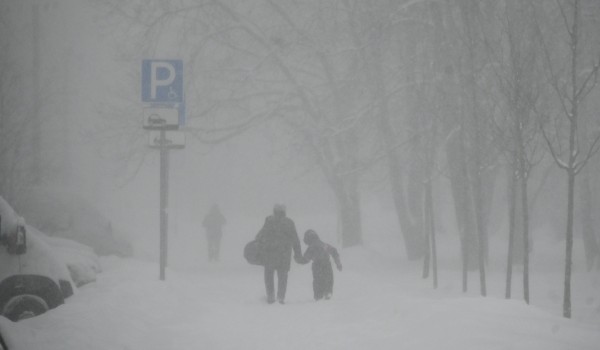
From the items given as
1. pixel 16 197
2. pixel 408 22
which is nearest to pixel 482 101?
pixel 408 22

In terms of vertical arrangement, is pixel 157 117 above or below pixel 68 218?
above

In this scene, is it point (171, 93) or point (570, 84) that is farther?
point (570, 84)

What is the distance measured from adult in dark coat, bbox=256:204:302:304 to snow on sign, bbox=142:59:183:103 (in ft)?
8.88

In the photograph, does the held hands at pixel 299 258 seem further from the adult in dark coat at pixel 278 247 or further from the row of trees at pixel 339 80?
the row of trees at pixel 339 80

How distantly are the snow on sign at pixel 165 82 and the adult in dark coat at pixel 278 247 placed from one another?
271 cm

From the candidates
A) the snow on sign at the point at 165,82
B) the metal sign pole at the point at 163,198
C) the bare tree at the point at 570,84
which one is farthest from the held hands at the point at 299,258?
the bare tree at the point at 570,84

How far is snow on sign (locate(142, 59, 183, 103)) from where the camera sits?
10.1 m

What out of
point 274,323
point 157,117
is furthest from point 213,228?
point 274,323

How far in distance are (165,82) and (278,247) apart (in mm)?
3502

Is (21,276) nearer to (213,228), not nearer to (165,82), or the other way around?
(165,82)

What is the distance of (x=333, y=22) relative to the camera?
19594 mm

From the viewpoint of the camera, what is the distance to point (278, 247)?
414 inches

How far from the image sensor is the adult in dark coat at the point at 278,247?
10484mm

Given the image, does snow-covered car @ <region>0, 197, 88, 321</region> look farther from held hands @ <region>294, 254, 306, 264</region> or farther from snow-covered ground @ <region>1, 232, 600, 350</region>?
held hands @ <region>294, 254, 306, 264</region>
